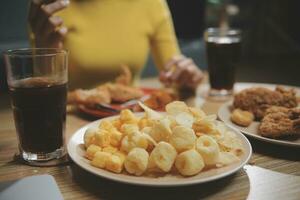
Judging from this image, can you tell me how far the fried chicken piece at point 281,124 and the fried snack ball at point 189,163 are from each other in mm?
281

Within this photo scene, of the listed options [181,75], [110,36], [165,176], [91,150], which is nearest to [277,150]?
[165,176]

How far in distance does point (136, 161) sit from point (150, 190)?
6cm

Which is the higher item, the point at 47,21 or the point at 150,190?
the point at 47,21

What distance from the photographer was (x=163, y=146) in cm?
66

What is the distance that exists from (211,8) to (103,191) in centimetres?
475

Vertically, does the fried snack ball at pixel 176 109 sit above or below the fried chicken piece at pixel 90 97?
above

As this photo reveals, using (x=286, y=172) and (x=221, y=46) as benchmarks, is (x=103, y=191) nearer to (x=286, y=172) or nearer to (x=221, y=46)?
(x=286, y=172)

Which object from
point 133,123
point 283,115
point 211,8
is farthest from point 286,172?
point 211,8

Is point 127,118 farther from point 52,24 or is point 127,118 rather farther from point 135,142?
point 52,24

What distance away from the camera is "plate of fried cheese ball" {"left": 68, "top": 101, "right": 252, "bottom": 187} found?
0.65 metres

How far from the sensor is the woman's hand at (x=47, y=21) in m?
1.04

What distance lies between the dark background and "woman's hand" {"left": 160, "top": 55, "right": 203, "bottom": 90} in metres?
2.19

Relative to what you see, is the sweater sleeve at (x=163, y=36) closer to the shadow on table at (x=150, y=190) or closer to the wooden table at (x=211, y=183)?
the wooden table at (x=211, y=183)

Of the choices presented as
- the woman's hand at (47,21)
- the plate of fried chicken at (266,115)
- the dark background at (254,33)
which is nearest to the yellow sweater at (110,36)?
the woman's hand at (47,21)
